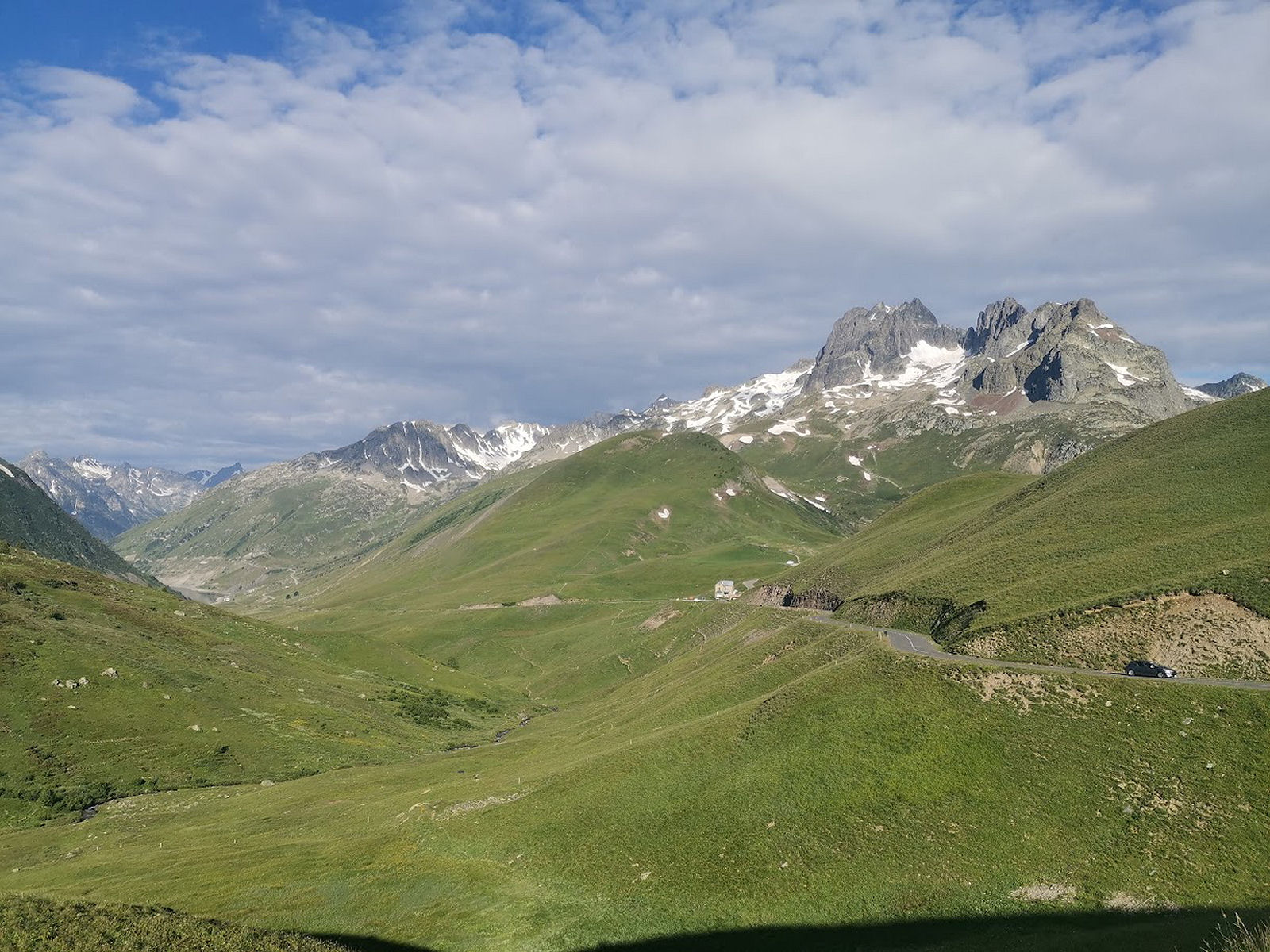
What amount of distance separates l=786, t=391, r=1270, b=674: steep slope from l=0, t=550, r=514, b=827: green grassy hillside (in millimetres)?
78553

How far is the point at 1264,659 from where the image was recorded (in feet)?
162

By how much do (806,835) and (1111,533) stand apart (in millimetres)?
61316

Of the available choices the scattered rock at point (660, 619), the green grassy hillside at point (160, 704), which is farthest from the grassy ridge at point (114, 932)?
the scattered rock at point (660, 619)

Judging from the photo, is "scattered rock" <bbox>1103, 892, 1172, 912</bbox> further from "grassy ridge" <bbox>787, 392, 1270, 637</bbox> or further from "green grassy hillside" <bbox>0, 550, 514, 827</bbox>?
"green grassy hillside" <bbox>0, 550, 514, 827</bbox>

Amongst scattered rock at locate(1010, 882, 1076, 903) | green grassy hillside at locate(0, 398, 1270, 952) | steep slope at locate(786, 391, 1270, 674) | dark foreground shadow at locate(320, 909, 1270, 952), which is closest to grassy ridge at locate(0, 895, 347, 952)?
green grassy hillside at locate(0, 398, 1270, 952)

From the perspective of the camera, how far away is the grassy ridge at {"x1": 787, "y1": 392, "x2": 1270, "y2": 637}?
213 ft

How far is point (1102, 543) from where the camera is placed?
79.4m

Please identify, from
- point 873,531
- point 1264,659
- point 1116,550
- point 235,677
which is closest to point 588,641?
point 873,531

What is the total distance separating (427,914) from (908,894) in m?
28.9

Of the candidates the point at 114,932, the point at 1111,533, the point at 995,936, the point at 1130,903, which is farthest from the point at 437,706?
the point at 1130,903

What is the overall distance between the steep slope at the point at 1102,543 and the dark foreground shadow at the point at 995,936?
91.3 ft

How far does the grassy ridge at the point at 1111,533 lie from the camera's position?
213 ft

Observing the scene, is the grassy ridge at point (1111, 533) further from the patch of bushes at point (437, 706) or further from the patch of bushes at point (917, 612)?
the patch of bushes at point (437, 706)

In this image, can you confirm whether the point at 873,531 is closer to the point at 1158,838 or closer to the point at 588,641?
the point at 588,641
